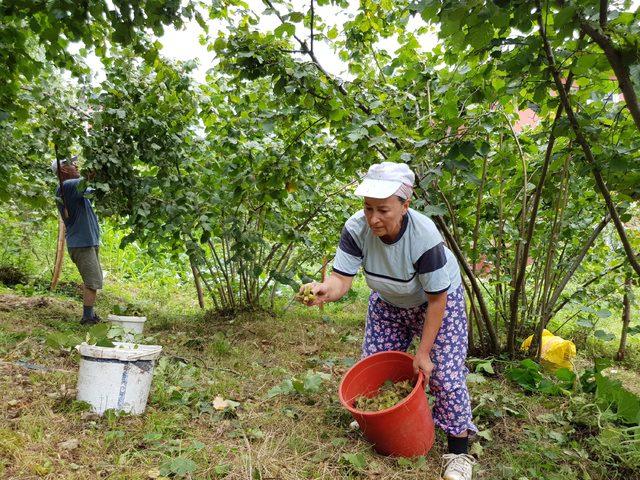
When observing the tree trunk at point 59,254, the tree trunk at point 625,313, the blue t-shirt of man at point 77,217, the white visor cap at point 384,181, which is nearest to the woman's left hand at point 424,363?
the white visor cap at point 384,181

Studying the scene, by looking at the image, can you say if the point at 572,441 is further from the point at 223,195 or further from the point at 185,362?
the point at 223,195

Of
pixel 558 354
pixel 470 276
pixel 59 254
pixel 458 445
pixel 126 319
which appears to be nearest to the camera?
pixel 458 445

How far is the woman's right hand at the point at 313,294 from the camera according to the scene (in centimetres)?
210

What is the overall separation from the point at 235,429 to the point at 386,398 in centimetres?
84

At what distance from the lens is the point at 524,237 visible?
3703 mm

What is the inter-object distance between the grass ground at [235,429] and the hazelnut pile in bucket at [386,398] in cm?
20

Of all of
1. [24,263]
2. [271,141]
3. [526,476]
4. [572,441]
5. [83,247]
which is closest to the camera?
[526,476]

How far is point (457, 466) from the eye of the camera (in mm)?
2316

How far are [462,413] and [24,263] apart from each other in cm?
727

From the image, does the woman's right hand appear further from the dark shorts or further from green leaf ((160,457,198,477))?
the dark shorts

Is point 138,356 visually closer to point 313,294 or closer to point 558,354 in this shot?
point 313,294

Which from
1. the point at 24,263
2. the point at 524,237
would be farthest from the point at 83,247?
the point at 524,237

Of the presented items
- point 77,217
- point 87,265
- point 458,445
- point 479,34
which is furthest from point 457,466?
point 77,217

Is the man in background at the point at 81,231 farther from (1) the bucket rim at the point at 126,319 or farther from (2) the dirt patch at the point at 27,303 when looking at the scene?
(1) the bucket rim at the point at 126,319
